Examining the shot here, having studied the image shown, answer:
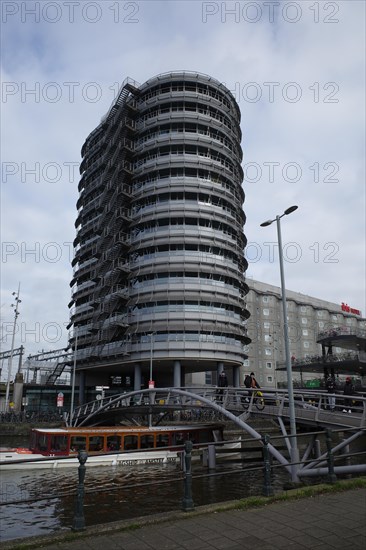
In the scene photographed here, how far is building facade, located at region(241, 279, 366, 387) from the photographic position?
95250 mm

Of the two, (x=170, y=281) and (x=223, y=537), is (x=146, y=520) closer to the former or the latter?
(x=223, y=537)

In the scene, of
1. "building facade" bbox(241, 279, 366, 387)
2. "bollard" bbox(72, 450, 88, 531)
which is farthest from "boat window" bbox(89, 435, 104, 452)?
"building facade" bbox(241, 279, 366, 387)

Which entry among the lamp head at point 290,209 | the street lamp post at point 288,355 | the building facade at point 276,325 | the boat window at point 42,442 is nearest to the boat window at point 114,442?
the boat window at point 42,442

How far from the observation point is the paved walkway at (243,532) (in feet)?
19.9

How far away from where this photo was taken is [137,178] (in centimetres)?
6031

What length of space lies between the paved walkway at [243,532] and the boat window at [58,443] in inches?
872

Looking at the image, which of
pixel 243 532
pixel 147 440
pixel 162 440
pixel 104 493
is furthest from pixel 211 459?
pixel 243 532

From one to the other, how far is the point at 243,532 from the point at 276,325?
9662cm

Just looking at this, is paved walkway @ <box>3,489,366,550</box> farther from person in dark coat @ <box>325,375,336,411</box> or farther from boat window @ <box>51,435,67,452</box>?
boat window @ <box>51,435,67,452</box>

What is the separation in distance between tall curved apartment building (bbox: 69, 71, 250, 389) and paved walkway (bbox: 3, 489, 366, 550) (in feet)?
138

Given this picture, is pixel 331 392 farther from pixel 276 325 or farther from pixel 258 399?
pixel 276 325

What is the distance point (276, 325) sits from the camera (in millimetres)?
100812

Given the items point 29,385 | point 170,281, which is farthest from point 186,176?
point 29,385

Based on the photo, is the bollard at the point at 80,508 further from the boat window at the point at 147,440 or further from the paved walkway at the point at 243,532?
the boat window at the point at 147,440
